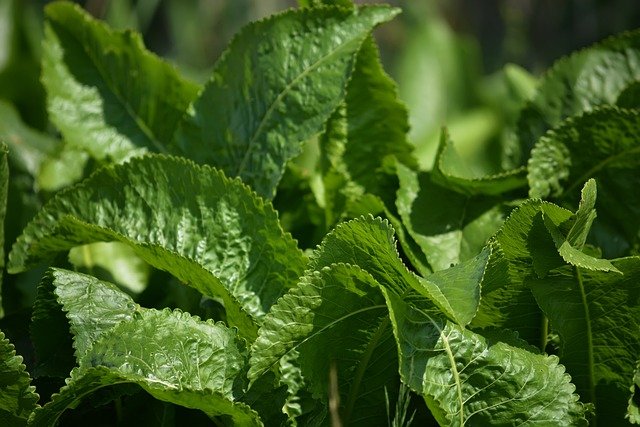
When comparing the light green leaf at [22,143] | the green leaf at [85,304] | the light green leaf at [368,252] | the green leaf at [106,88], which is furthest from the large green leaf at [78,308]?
the light green leaf at [22,143]

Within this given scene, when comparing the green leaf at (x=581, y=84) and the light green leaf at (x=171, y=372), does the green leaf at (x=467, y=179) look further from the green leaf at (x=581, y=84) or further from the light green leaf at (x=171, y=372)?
the light green leaf at (x=171, y=372)

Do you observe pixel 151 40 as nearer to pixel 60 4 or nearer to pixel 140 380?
pixel 60 4

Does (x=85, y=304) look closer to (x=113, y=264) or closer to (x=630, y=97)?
(x=113, y=264)

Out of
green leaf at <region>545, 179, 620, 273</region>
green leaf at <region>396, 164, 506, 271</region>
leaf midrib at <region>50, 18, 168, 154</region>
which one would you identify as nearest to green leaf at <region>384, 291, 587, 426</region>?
green leaf at <region>545, 179, 620, 273</region>

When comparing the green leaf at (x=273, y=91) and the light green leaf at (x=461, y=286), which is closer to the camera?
the light green leaf at (x=461, y=286)

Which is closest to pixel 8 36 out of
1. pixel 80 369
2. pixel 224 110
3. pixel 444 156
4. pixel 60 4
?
pixel 60 4

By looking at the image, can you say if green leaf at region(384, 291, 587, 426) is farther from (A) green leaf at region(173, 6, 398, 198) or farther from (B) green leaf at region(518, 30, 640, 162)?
(B) green leaf at region(518, 30, 640, 162)
